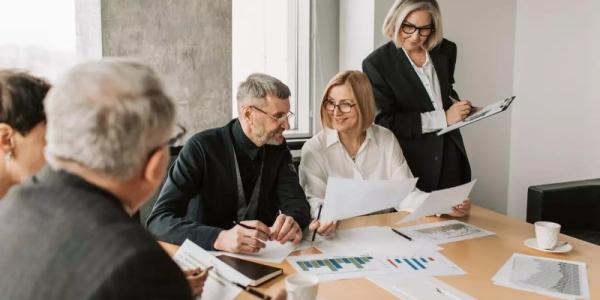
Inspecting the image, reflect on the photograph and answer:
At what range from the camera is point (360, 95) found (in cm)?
226

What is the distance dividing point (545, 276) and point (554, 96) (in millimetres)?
2295

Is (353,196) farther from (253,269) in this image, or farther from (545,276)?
(545,276)

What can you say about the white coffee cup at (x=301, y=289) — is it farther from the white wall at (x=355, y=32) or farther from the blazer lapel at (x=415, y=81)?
the white wall at (x=355, y=32)

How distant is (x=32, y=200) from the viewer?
2.56ft

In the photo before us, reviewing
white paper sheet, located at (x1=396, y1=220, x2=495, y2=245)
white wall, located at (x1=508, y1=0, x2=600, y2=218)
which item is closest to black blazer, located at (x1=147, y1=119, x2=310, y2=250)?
white paper sheet, located at (x1=396, y1=220, x2=495, y2=245)

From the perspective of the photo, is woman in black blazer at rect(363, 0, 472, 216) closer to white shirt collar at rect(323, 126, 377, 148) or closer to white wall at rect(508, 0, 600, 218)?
white shirt collar at rect(323, 126, 377, 148)

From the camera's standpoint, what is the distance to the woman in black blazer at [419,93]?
2.41m

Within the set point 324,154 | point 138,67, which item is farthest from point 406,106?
point 138,67

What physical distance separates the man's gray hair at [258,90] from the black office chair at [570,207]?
1470 millimetres

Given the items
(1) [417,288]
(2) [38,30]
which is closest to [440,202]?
(1) [417,288]

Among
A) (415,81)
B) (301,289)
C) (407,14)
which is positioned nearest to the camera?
(301,289)

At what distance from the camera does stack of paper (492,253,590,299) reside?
1345mm

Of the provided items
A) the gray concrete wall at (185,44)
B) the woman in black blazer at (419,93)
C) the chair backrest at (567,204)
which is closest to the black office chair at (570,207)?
the chair backrest at (567,204)

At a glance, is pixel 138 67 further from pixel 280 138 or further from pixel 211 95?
pixel 211 95
